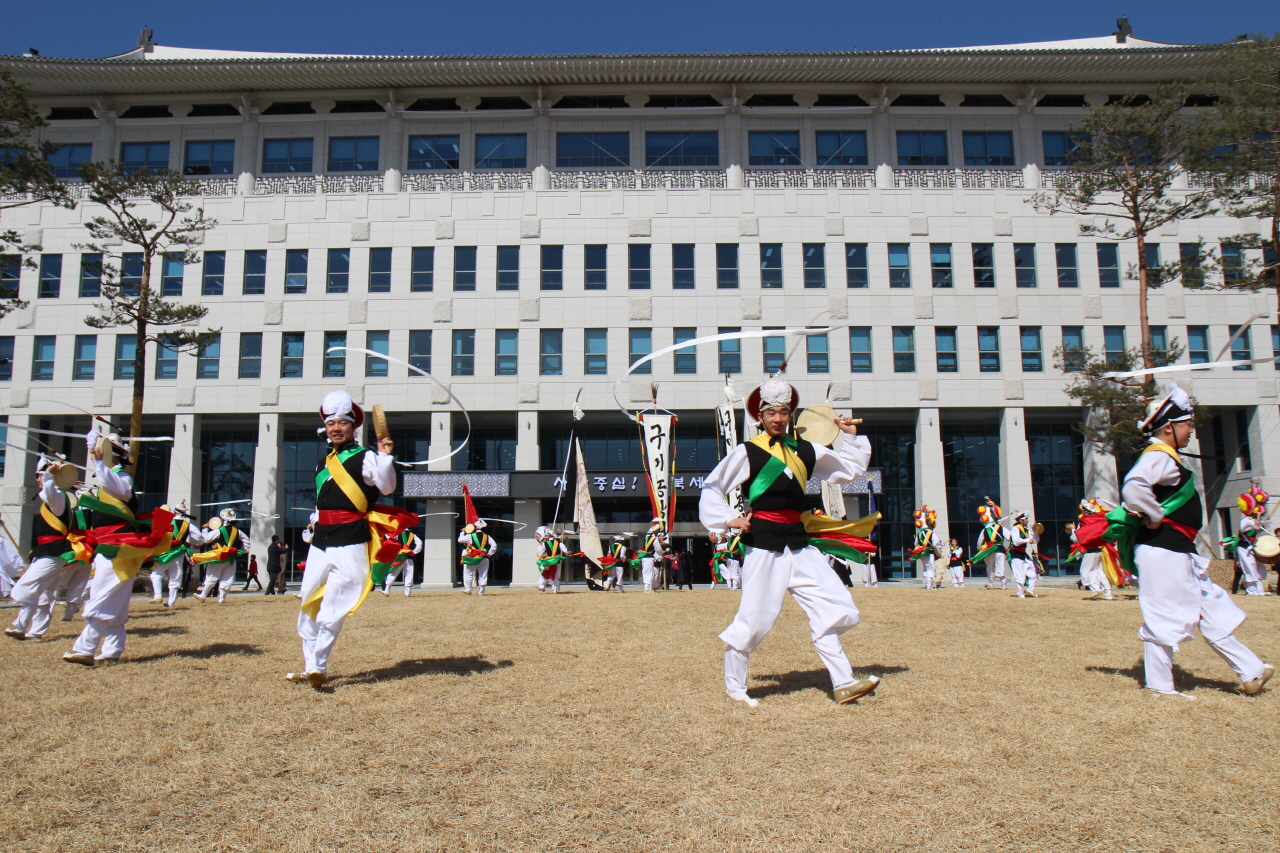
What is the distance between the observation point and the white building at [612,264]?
35.3 m

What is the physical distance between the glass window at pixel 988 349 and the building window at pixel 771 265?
8.57m

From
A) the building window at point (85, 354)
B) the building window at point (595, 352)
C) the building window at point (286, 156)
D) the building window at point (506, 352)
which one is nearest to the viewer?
the building window at point (595, 352)

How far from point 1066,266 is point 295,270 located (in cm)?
3229

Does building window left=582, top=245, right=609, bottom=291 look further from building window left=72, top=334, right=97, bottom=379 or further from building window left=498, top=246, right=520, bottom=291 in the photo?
building window left=72, top=334, right=97, bottom=379

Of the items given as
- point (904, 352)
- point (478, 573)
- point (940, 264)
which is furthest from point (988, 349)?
point (478, 573)

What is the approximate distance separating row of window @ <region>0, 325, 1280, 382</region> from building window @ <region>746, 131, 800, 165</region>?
309 inches

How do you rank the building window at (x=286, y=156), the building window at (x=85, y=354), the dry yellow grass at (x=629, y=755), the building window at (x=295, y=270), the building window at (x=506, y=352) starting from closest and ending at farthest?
the dry yellow grass at (x=629, y=755) < the building window at (x=506, y=352) < the building window at (x=85, y=354) < the building window at (x=295, y=270) < the building window at (x=286, y=156)

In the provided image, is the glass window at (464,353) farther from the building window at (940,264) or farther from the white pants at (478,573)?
the building window at (940,264)

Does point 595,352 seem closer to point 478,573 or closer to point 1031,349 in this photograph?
point 478,573

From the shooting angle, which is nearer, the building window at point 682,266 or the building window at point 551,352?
the building window at point 551,352

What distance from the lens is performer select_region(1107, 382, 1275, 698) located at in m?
6.55

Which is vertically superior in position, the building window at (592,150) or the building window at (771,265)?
the building window at (592,150)

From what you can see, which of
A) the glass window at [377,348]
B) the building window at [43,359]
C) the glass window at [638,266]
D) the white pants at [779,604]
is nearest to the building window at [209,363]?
the glass window at [377,348]

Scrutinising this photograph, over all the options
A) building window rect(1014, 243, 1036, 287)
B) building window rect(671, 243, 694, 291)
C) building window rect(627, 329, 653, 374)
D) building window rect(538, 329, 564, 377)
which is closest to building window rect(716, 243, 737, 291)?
building window rect(671, 243, 694, 291)
